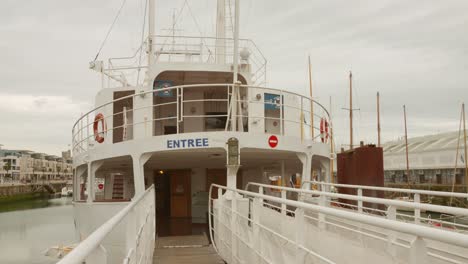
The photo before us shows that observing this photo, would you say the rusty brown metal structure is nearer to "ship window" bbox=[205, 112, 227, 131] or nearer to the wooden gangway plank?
"ship window" bbox=[205, 112, 227, 131]

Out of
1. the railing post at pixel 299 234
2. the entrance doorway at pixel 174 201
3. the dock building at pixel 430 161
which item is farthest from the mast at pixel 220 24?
the dock building at pixel 430 161

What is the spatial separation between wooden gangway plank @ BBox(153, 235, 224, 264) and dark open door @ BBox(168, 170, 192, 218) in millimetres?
4280

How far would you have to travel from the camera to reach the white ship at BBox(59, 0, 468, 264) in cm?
333

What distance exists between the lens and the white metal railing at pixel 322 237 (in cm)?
207

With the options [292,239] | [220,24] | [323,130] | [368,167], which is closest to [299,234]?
[292,239]

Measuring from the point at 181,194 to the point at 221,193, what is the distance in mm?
7204

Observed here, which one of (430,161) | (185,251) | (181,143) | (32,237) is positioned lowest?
(32,237)

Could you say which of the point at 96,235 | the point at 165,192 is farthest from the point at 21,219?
the point at 96,235

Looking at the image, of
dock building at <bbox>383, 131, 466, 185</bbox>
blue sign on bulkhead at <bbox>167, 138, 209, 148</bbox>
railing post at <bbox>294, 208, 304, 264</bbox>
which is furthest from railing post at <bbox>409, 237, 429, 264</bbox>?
dock building at <bbox>383, 131, 466, 185</bbox>

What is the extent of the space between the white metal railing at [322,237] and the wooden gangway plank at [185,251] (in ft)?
1.43

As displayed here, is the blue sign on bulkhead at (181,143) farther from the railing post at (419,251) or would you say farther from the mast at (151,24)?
the railing post at (419,251)

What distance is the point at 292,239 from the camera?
4762mm

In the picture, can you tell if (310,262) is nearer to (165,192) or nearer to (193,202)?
(193,202)

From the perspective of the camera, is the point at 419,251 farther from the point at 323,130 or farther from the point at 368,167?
the point at 368,167
